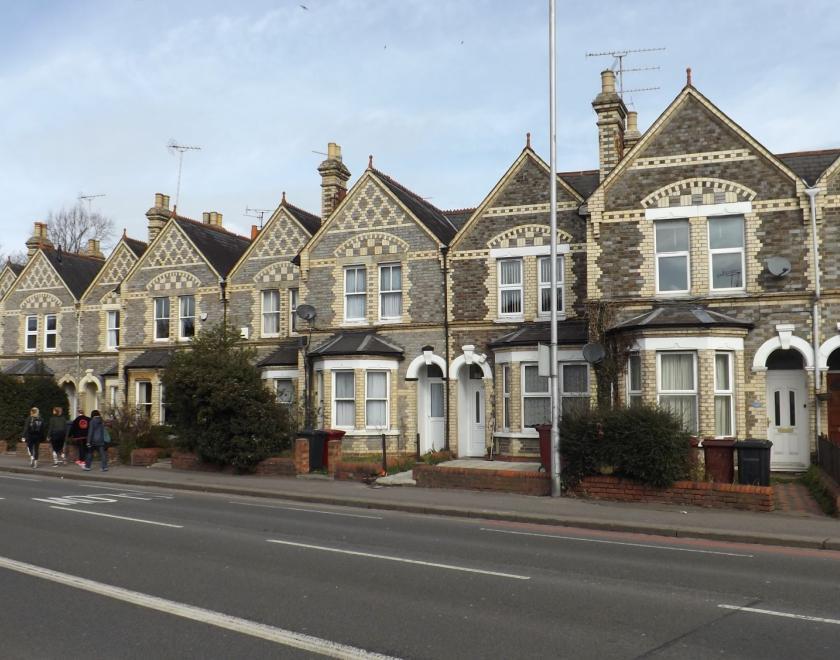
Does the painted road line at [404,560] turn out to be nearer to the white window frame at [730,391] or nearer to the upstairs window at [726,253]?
the white window frame at [730,391]

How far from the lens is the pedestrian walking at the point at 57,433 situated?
24500 millimetres

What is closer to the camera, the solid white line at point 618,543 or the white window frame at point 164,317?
the solid white line at point 618,543

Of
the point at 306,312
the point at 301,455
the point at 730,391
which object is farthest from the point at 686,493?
the point at 306,312

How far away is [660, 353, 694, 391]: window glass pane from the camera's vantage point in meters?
19.5

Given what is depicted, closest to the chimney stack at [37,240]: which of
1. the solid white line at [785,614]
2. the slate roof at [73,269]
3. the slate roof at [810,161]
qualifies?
the slate roof at [73,269]

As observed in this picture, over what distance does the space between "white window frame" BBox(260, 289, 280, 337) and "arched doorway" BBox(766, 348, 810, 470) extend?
53.9 ft

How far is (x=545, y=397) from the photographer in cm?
2300

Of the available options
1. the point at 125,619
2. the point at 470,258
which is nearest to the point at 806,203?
the point at 470,258

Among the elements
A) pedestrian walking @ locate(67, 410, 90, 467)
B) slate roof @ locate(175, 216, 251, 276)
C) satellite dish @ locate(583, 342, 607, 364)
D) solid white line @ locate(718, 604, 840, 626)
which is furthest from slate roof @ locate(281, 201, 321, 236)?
solid white line @ locate(718, 604, 840, 626)

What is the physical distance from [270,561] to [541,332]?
46.9ft

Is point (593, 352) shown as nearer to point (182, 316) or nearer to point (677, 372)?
point (677, 372)

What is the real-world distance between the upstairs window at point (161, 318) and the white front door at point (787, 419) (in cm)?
2172

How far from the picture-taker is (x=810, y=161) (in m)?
21.1

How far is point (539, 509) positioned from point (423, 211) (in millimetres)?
14307
